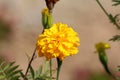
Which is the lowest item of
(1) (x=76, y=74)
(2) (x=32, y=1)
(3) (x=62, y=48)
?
(1) (x=76, y=74)

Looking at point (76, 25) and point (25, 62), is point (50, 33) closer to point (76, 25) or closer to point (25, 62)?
point (25, 62)

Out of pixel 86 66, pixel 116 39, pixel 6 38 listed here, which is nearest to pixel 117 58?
pixel 86 66

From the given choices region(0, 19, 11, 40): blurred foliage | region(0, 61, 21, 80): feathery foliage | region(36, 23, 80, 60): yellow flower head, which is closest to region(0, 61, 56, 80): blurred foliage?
region(0, 61, 21, 80): feathery foliage

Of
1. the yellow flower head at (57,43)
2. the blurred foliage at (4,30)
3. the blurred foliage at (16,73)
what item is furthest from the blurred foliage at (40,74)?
the blurred foliage at (4,30)

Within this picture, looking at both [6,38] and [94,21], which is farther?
[94,21]

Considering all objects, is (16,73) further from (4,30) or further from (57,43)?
(4,30)

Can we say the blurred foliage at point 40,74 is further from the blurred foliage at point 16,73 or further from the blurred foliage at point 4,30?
the blurred foliage at point 4,30

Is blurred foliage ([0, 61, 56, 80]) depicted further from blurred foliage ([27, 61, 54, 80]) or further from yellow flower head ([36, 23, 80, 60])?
yellow flower head ([36, 23, 80, 60])
